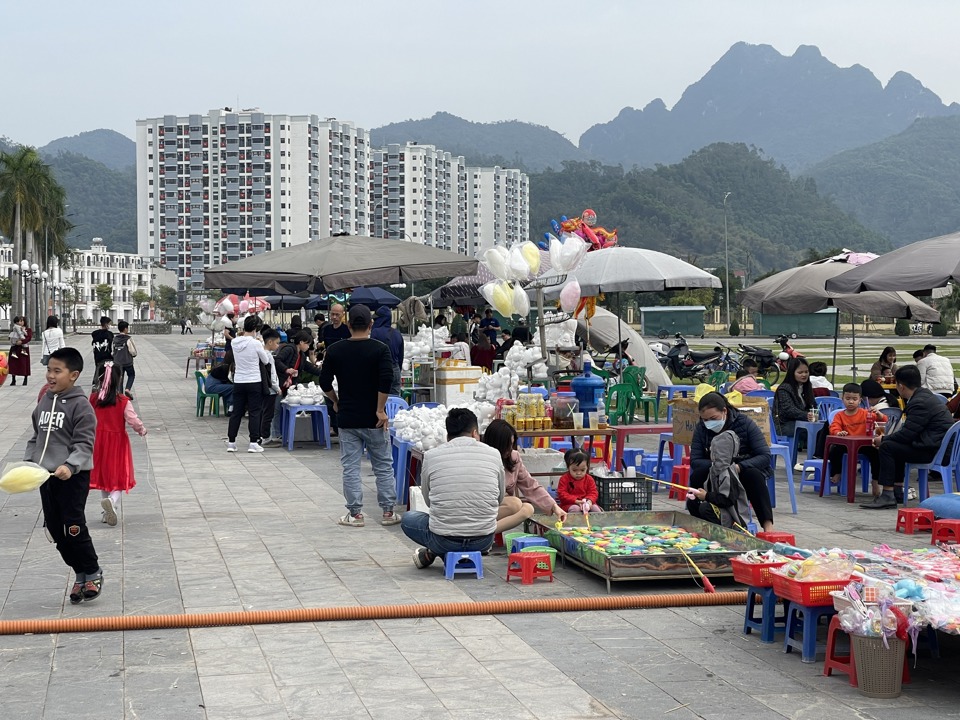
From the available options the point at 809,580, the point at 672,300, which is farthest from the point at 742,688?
the point at 672,300

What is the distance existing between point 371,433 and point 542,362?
375cm

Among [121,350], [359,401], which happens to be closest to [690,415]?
[359,401]

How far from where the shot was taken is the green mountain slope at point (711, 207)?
479ft

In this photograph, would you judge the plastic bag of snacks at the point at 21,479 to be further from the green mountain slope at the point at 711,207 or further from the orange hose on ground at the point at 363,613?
the green mountain slope at the point at 711,207

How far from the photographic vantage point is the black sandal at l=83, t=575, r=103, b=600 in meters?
6.65

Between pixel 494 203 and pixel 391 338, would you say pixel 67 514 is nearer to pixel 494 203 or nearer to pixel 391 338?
pixel 391 338

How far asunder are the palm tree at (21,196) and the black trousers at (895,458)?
6639 cm

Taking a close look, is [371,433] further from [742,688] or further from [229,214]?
[229,214]

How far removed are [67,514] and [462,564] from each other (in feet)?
7.98

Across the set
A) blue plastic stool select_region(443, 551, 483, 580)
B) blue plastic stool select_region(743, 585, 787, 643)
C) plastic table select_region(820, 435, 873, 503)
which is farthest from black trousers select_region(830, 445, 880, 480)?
blue plastic stool select_region(743, 585, 787, 643)

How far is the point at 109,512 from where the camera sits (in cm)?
920

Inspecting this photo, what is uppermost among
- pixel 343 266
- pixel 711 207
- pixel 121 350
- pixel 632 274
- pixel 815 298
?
pixel 711 207

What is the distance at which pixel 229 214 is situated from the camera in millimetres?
159500

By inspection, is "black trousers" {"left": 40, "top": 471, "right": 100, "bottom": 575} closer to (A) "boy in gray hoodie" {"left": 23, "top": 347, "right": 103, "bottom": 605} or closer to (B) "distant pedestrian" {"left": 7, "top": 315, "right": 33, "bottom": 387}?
(A) "boy in gray hoodie" {"left": 23, "top": 347, "right": 103, "bottom": 605}
